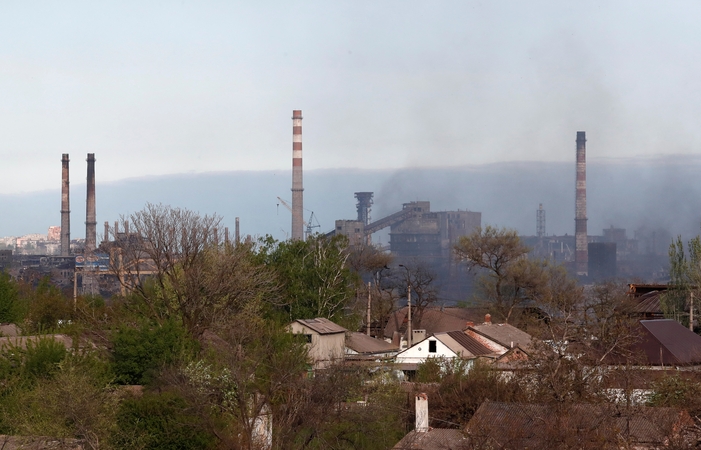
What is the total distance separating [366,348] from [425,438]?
18.7m

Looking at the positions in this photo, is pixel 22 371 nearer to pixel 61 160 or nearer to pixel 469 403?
pixel 469 403

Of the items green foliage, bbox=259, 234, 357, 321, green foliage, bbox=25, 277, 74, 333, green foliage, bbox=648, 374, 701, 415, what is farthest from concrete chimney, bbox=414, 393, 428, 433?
green foliage, bbox=25, 277, 74, 333

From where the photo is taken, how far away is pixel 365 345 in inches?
1522

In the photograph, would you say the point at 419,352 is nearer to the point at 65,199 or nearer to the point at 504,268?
the point at 504,268

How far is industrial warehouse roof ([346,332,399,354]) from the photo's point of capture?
123 ft

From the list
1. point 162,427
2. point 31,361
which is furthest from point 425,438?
point 31,361

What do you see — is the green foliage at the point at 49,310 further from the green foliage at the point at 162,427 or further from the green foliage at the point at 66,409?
the green foliage at the point at 162,427

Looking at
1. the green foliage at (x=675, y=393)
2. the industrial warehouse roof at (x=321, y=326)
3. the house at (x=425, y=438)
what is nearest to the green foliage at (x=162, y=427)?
the house at (x=425, y=438)

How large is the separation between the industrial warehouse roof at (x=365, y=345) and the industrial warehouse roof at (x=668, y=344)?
10379 mm

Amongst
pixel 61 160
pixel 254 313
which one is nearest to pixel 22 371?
pixel 254 313

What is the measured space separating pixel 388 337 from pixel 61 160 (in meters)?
68.5

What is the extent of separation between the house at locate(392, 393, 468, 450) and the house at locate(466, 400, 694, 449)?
0.52 metres

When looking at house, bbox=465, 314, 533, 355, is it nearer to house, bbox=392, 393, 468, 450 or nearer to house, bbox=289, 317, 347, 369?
house, bbox=289, 317, 347, 369

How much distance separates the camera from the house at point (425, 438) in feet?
60.3
